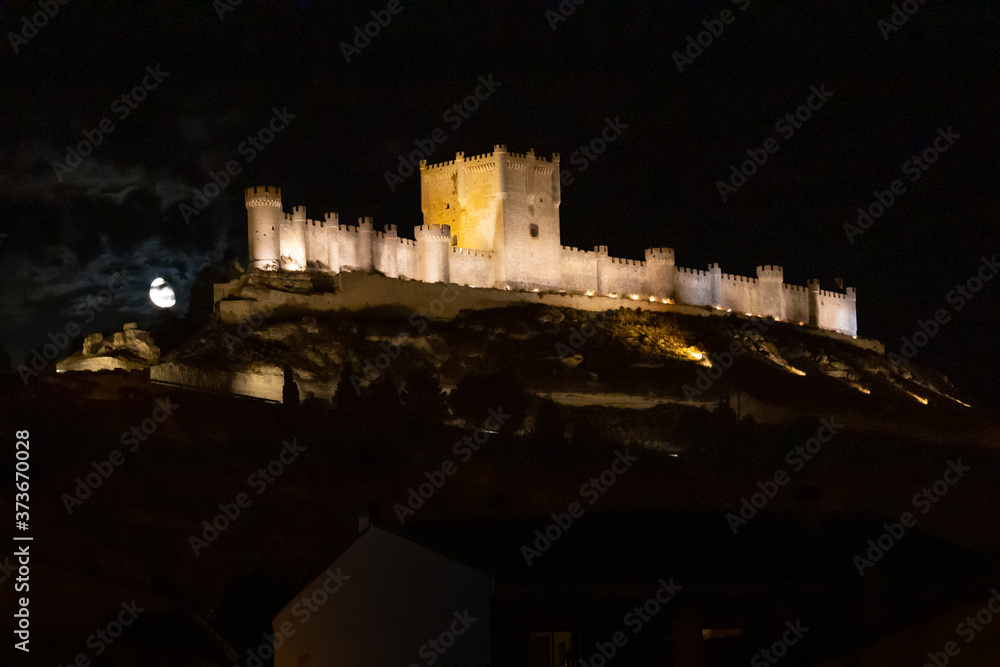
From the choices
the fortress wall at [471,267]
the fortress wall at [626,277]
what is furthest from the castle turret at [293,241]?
the fortress wall at [626,277]

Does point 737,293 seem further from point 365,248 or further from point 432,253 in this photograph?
point 365,248

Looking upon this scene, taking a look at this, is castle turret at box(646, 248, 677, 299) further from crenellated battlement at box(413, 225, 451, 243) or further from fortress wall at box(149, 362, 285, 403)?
fortress wall at box(149, 362, 285, 403)

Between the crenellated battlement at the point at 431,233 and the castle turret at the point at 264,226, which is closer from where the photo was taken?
the castle turret at the point at 264,226

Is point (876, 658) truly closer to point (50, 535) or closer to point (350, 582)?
point (350, 582)

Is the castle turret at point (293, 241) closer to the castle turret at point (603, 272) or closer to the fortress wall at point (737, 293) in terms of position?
the castle turret at point (603, 272)

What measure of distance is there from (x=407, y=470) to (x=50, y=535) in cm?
1471

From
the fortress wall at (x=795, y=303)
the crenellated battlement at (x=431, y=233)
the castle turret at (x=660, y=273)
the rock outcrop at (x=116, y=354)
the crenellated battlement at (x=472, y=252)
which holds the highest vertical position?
the crenellated battlement at (x=431, y=233)

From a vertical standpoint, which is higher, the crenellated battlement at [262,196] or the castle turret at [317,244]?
the crenellated battlement at [262,196]

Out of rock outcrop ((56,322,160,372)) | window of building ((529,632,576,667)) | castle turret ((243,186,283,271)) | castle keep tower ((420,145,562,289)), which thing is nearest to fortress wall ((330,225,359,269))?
castle turret ((243,186,283,271))

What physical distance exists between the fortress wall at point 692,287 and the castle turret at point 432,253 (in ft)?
46.0

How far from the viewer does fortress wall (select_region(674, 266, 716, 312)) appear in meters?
77.2

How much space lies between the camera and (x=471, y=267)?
7069 centimetres

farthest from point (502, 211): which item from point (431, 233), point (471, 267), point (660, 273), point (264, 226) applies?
point (264, 226)

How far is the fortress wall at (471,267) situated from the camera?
229 ft
